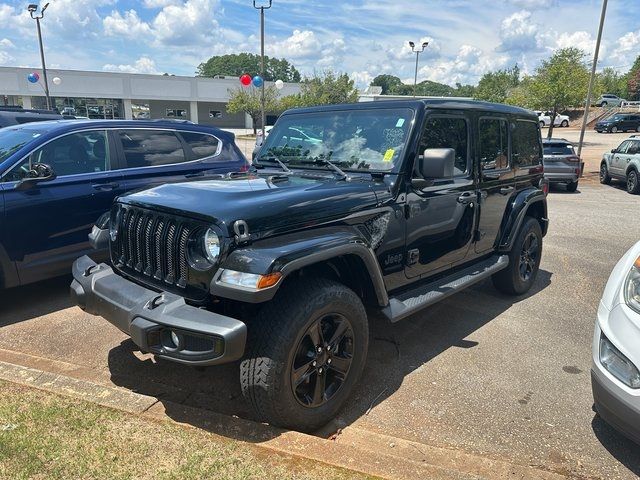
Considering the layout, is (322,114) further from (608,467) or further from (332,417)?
(608,467)

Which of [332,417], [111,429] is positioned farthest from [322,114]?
[111,429]

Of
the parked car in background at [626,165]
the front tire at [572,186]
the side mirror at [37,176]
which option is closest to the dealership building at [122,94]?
the front tire at [572,186]

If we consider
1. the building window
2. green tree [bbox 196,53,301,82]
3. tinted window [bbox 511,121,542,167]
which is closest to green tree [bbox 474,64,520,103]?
the building window

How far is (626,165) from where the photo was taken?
15.0 m

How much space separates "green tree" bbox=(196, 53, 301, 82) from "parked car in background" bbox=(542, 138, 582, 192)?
358 ft

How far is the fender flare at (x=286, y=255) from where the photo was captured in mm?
2562

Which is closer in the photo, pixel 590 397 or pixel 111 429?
pixel 111 429

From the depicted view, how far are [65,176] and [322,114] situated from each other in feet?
8.90

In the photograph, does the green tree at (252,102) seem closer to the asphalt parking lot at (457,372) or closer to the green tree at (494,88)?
the green tree at (494,88)

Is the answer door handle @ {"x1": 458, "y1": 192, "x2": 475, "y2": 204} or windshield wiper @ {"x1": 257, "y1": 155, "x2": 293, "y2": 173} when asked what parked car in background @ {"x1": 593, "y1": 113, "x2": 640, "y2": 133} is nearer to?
door handle @ {"x1": 458, "y1": 192, "x2": 475, "y2": 204}

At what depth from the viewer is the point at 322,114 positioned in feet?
13.9

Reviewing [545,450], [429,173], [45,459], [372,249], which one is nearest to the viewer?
[45,459]

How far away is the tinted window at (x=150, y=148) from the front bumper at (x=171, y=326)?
9.46 ft

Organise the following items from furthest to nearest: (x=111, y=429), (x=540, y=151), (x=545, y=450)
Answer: (x=540, y=151) → (x=545, y=450) → (x=111, y=429)
